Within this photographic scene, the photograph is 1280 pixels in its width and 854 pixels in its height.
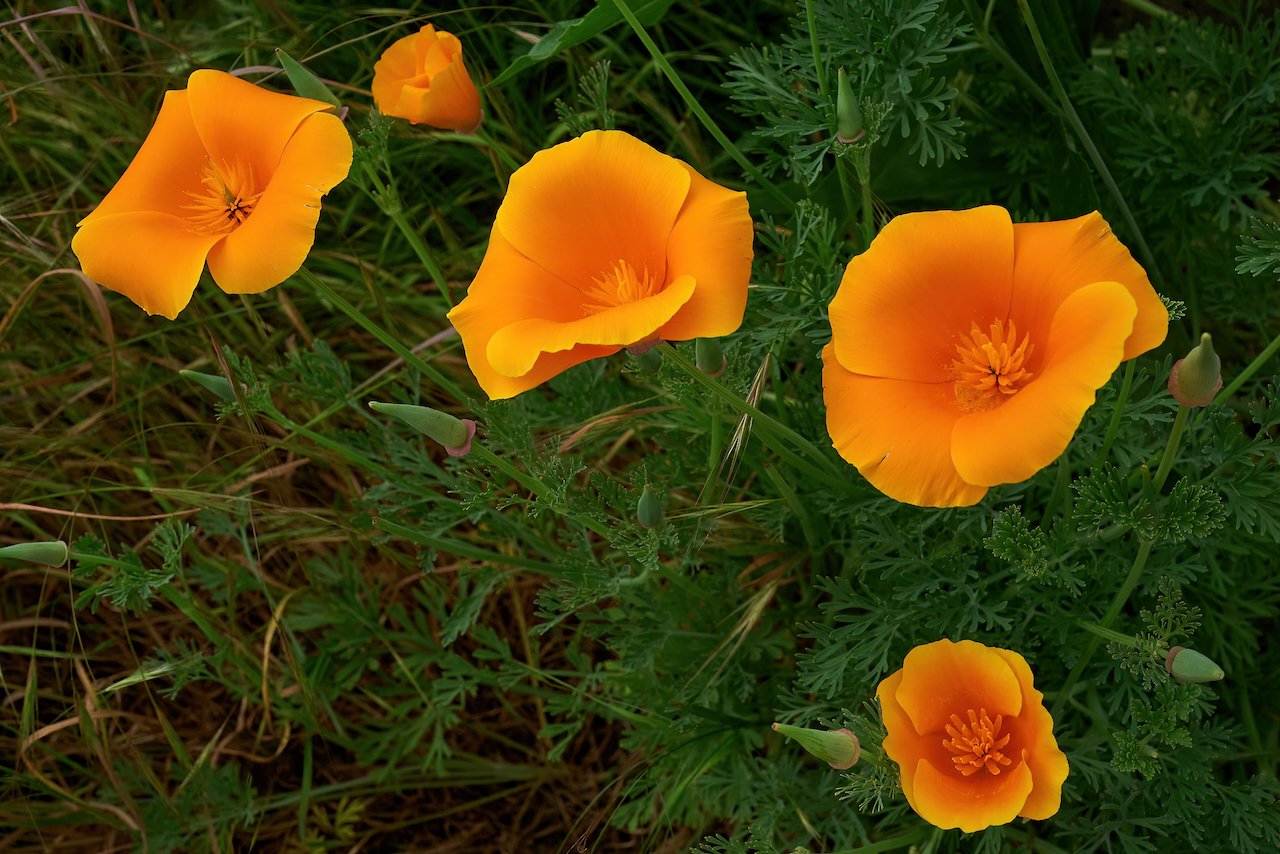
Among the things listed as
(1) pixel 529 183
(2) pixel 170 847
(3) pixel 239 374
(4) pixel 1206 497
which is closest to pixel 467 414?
(3) pixel 239 374

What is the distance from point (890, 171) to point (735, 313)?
3.01ft

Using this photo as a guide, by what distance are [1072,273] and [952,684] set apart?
45cm

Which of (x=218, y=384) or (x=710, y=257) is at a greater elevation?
(x=710, y=257)

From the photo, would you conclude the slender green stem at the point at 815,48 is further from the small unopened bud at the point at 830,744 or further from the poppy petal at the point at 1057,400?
the small unopened bud at the point at 830,744

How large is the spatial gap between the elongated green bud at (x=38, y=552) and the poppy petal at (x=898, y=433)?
0.90 metres

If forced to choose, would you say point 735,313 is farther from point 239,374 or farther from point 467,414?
point 467,414

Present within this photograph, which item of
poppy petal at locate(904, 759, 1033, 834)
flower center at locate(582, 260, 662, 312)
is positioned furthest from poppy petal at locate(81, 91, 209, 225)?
poppy petal at locate(904, 759, 1033, 834)

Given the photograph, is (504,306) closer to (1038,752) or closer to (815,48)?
(815,48)

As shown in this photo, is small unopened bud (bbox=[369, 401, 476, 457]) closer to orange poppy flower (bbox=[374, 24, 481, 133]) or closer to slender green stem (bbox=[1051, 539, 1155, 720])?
orange poppy flower (bbox=[374, 24, 481, 133])

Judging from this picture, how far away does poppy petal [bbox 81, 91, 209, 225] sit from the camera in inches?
55.7

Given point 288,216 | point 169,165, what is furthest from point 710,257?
point 169,165

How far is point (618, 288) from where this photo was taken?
128 centimetres

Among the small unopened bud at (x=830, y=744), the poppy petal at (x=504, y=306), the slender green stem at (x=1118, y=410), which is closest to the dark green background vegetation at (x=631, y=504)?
A: the slender green stem at (x=1118, y=410)

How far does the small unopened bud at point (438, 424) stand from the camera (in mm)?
1259
